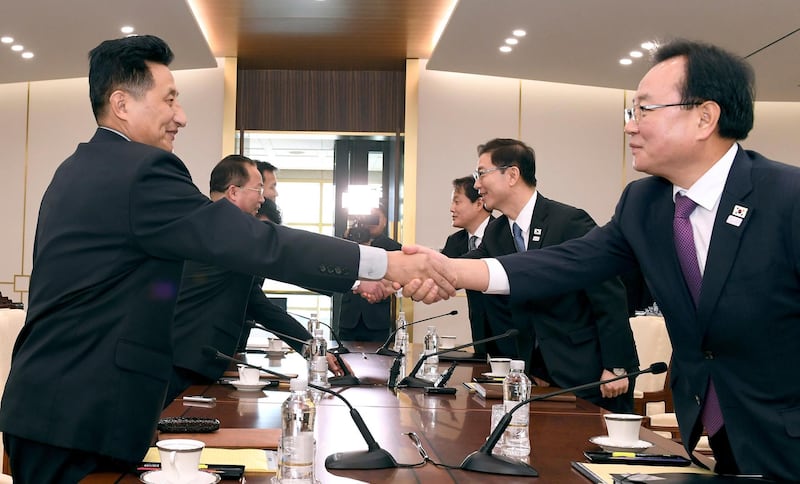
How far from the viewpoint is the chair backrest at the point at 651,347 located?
5043 mm

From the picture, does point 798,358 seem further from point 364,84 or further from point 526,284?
point 364,84

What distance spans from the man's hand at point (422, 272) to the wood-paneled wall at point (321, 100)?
637 centimetres

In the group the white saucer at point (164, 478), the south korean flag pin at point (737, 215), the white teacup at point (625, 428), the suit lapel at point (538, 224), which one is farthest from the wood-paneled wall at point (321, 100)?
the white saucer at point (164, 478)

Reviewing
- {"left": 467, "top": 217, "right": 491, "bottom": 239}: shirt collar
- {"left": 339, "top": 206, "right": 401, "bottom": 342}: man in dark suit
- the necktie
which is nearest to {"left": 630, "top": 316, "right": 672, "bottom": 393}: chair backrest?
{"left": 467, "top": 217, "right": 491, "bottom": 239}: shirt collar

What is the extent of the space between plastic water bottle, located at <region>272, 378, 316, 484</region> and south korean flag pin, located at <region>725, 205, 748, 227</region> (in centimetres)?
101

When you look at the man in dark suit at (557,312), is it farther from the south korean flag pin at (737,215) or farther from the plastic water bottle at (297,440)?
the plastic water bottle at (297,440)

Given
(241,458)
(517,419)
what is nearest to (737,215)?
(517,419)

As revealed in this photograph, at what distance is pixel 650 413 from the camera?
5117 millimetres

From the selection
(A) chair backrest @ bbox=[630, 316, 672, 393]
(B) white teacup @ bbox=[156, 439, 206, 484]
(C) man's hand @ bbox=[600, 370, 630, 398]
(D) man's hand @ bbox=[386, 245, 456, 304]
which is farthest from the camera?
(A) chair backrest @ bbox=[630, 316, 672, 393]

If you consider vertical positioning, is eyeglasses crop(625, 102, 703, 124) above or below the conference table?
above

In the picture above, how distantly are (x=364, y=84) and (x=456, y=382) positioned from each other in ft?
20.5

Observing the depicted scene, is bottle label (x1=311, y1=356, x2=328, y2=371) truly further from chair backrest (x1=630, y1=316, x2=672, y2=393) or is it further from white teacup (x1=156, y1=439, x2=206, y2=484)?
chair backrest (x1=630, y1=316, x2=672, y2=393)

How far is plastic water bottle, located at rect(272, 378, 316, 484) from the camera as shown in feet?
5.56

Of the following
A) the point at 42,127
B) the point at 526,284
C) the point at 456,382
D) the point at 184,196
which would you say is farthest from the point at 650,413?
the point at 42,127
